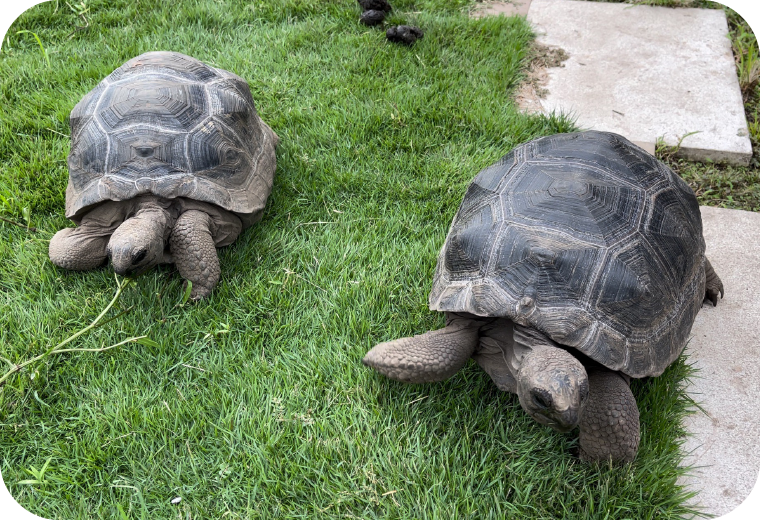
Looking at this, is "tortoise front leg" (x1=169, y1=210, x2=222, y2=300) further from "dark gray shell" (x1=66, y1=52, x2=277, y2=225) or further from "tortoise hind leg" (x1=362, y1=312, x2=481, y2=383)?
"tortoise hind leg" (x1=362, y1=312, x2=481, y2=383)

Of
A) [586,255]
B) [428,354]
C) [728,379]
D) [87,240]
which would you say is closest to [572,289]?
[586,255]

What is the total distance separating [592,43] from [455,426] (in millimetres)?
3795

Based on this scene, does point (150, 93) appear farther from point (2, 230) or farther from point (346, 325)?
point (346, 325)

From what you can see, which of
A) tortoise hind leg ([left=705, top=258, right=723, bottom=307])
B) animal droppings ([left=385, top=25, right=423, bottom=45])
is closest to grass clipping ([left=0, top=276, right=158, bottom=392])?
tortoise hind leg ([left=705, top=258, right=723, bottom=307])

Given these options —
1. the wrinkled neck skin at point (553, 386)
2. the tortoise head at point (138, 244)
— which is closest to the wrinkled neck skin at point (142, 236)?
the tortoise head at point (138, 244)

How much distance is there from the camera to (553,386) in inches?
72.3

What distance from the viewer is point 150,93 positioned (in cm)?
304

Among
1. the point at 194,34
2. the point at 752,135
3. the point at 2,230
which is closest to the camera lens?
the point at 2,230

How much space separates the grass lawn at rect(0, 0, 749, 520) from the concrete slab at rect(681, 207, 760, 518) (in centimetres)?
11

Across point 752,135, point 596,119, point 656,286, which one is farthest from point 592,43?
point 656,286

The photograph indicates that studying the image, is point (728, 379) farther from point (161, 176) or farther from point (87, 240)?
point (87, 240)

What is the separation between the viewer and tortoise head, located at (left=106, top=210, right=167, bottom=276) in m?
2.60

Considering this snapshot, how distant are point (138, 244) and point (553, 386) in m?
1.89

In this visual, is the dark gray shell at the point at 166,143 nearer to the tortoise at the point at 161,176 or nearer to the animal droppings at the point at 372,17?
the tortoise at the point at 161,176
